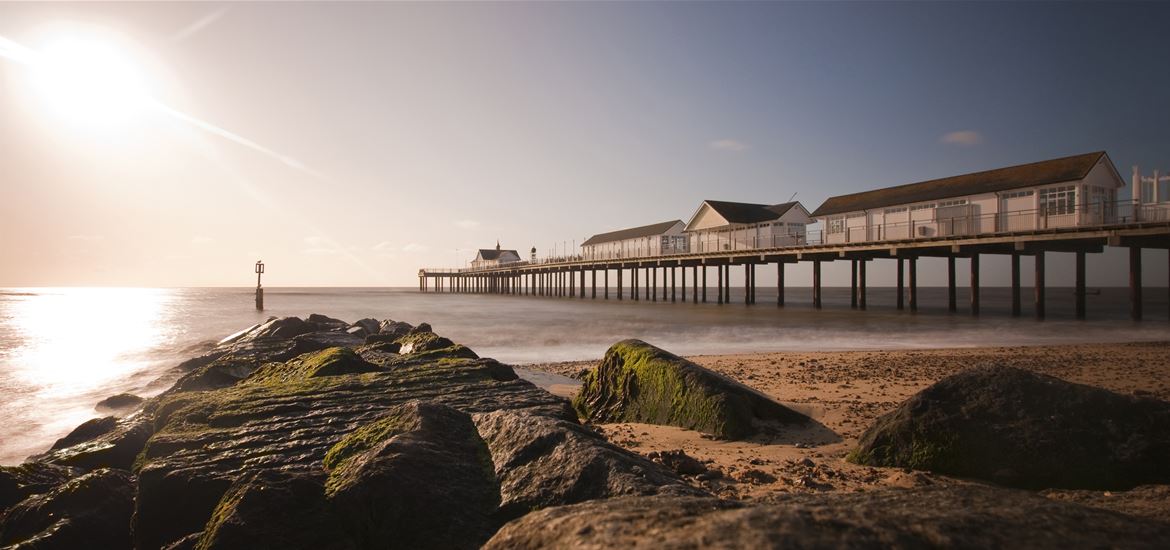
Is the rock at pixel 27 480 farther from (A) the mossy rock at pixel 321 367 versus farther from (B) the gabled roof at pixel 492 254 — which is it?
(B) the gabled roof at pixel 492 254

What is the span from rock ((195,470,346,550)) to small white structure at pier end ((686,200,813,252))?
3729 cm

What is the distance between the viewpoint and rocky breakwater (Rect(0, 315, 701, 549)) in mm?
3092

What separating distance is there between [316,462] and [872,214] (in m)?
34.8

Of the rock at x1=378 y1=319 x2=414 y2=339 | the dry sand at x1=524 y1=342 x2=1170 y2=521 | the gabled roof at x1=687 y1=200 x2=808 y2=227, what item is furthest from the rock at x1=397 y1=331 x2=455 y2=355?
the gabled roof at x1=687 y1=200 x2=808 y2=227

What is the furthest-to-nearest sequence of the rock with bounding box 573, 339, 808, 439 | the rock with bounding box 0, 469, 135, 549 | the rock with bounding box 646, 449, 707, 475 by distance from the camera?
the rock with bounding box 573, 339, 808, 439
the rock with bounding box 646, 449, 707, 475
the rock with bounding box 0, 469, 135, 549

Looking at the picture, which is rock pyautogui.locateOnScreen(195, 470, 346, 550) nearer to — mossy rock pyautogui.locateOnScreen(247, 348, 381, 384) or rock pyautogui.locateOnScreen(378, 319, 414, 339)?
mossy rock pyautogui.locateOnScreen(247, 348, 381, 384)

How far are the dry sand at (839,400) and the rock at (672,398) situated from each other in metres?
0.17

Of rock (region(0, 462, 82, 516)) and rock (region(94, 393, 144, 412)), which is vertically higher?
rock (region(0, 462, 82, 516))

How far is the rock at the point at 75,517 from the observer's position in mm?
3818

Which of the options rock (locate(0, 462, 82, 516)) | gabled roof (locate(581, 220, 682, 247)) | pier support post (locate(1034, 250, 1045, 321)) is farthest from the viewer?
gabled roof (locate(581, 220, 682, 247))

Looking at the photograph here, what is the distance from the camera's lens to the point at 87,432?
6.64 m

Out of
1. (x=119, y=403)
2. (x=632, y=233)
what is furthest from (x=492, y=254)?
(x=119, y=403)

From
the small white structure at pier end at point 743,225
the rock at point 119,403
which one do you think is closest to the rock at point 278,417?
the rock at point 119,403

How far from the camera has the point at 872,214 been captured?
1314 inches
